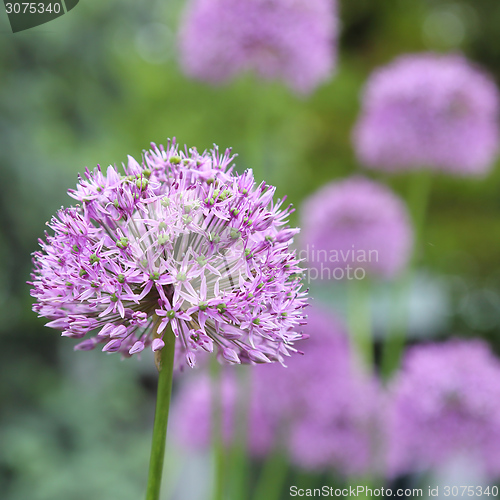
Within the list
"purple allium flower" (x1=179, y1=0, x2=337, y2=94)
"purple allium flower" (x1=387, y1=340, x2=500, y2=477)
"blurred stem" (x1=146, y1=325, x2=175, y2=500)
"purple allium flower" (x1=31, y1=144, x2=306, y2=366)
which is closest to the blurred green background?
"purple allium flower" (x1=179, y1=0, x2=337, y2=94)

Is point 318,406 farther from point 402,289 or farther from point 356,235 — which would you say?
point 356,235

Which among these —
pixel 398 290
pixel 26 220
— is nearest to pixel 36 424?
pixel 26 220

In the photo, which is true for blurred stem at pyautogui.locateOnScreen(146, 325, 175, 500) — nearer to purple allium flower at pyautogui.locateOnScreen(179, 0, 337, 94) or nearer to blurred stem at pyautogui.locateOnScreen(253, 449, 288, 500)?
purple allium flower at pyautogui.locateOnScreen(179, 0, 337, 94)

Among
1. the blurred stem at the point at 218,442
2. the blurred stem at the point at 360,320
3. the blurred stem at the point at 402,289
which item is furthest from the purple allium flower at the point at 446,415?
the blurred stem at the point at 218,442

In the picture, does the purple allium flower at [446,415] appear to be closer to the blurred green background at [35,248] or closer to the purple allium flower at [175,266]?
the blurred green background at [35,248]

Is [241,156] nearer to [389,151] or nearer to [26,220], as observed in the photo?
[26,220]
